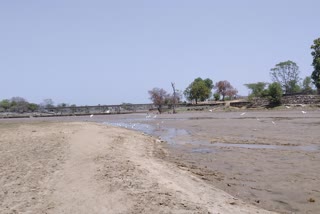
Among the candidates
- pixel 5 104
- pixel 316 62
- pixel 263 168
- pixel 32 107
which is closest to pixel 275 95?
pixel 316 62

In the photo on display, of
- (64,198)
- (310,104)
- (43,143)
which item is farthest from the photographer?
(310,104)

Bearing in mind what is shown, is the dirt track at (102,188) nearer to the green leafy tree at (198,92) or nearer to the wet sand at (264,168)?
the wet sand at (264,168)

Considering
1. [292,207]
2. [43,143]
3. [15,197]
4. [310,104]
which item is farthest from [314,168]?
[310,104]

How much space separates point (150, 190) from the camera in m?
8.45

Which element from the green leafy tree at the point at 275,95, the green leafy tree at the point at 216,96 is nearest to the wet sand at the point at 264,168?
the green leafy tree at the point at 275,95

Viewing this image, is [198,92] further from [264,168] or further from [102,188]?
[102,188]

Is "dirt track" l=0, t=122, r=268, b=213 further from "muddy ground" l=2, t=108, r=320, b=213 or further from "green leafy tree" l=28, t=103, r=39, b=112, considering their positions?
"green leafy tree" l=28, t=103, r=39, b=112

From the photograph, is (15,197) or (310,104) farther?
(310,104)

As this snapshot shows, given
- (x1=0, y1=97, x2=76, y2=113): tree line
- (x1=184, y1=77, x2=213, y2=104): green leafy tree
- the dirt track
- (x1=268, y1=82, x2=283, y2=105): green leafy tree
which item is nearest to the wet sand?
the dirt track

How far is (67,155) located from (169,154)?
5.05m

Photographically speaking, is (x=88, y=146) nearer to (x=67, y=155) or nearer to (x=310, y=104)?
(x=67, y=155)

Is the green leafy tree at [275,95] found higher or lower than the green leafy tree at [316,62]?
lower

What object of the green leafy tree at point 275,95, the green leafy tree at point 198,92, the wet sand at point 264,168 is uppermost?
the green leafy tree at point 198,92

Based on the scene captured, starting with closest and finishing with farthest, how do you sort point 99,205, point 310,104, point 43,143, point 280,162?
point 99,205 < point 280,162 < point 43,143 < point 310,104
